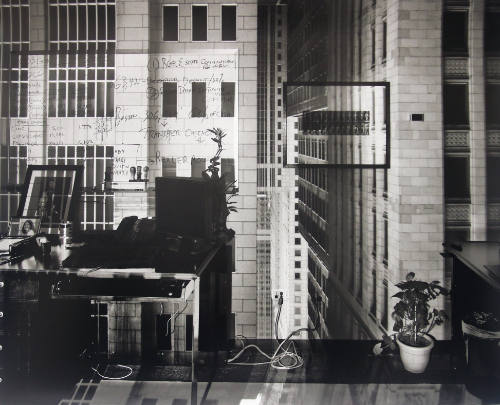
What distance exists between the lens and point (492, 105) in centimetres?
378

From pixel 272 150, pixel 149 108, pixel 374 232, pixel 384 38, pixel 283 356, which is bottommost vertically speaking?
pixel 283 356

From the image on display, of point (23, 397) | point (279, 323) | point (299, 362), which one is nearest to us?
point (23, 397)

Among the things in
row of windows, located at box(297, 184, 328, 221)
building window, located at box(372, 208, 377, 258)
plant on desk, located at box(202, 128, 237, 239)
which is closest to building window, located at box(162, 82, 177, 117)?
plant on desk, located at box(202, 128, 237, 239)

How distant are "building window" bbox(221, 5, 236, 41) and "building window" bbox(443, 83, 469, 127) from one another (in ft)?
5.58

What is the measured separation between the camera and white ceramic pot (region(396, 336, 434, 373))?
345 cm

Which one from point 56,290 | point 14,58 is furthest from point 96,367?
point 14,58

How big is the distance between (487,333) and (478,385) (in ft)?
1.14

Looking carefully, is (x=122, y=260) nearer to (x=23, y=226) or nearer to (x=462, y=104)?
(x=23, y=226)

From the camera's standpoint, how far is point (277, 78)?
3.84 metres

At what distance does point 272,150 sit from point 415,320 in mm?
1646

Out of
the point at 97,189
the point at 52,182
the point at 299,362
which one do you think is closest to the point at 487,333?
the point at 299,362

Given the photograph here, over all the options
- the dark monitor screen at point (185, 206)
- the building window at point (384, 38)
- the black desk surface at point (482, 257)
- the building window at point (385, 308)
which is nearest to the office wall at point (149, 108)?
the dark monitor screen at point (185, 206)

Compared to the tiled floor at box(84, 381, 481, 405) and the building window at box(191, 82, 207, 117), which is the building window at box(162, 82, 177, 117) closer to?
the building window at box(191, 82, 207, 117)

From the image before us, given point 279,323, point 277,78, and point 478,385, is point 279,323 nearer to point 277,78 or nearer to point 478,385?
point 478,385
